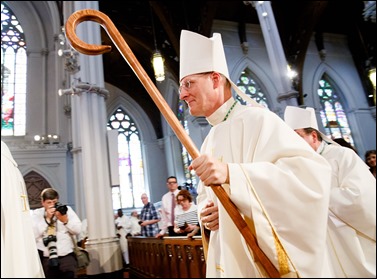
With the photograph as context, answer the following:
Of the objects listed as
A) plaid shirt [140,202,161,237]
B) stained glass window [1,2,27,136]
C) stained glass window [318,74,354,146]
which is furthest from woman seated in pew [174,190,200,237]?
stained glass window [318,74,354,146]

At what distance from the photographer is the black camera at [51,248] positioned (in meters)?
2.97

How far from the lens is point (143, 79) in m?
1.21

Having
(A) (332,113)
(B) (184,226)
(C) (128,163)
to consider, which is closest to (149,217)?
(B) (184,226)

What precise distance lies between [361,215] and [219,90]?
0.88 metres

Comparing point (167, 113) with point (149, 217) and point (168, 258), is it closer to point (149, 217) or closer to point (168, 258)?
point (168, 258)

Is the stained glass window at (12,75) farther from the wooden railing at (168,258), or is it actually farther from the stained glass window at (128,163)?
the wooden railing at (168,258)

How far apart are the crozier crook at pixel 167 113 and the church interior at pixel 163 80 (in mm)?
7236

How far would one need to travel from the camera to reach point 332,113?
44.0ft

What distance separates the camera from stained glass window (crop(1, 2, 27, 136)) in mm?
11422

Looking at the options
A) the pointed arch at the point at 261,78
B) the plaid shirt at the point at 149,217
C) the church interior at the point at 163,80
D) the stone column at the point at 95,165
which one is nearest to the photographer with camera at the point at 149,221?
the plaid shirt at the point at 149,217

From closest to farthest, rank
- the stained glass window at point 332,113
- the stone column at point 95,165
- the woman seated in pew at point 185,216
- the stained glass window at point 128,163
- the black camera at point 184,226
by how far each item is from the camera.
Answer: the woman seated in pew at point 185,216 < the black camera at point 184,226 < the stone column at point 95,165 < the stained glass window at point 332,113 < the stained glass window at point 128,163

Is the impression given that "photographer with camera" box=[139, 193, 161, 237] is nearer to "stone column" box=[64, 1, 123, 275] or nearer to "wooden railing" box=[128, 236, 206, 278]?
"wooden railing" box=[128, 236, 206, 278]

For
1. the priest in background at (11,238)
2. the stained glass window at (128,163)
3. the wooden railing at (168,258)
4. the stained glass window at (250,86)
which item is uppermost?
the stained glass window at (250,86)

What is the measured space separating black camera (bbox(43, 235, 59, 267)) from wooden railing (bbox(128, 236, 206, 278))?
148cm
